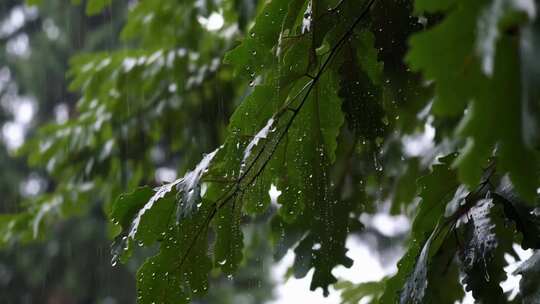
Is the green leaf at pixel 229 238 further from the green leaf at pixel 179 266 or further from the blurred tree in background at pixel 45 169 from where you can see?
the blurred tree in background at pixel 45 169

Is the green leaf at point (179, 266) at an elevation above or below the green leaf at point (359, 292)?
below

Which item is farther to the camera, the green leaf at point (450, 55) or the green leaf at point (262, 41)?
the green leaf at point (262, 41)

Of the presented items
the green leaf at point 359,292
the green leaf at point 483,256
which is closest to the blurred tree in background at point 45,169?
the green leaf at point 359,292

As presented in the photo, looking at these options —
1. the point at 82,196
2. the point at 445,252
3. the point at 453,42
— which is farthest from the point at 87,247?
the point at 453,42

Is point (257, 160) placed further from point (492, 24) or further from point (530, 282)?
point (492, 24)

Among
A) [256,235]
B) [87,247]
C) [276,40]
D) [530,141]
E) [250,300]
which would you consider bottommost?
[530,141]

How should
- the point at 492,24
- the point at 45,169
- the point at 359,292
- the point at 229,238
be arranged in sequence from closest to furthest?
the point at 492,24
the point at 229,238
the point at 359,292
the point at 45,169

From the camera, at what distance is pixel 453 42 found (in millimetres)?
870

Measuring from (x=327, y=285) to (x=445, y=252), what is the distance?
395mm

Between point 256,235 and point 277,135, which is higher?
point 256,235

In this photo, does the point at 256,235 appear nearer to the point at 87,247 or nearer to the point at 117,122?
the point at 117,122

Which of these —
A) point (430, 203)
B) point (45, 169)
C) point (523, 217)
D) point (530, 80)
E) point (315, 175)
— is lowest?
point (530, 80)

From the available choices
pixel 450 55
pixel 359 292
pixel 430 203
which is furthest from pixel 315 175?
pixel 359 292

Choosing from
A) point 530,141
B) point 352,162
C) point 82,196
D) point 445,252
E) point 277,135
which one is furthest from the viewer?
point 82,196
